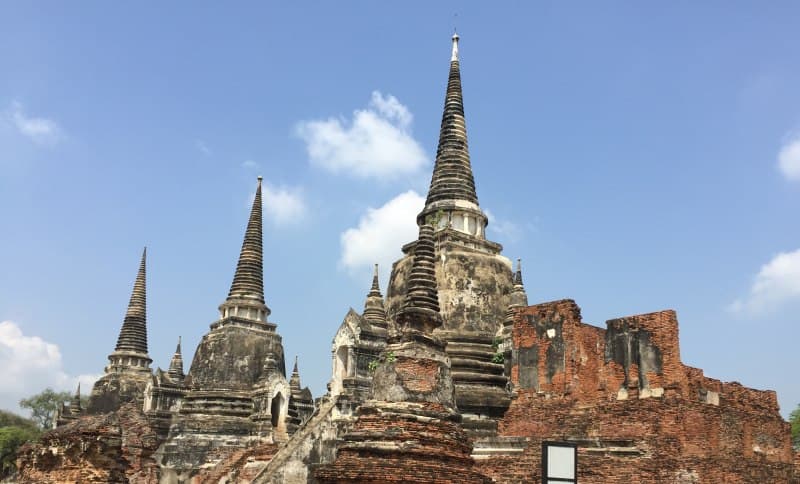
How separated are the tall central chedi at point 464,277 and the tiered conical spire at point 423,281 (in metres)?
3.09

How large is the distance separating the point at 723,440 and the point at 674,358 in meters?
2.05

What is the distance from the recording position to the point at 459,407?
18625mm

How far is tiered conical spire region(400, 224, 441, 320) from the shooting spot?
47.8 feet

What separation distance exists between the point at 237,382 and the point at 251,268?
5.27 metres

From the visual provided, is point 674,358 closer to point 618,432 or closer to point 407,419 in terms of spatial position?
point 618,432

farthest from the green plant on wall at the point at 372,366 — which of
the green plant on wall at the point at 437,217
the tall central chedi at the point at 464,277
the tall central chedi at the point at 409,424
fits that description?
the tall central chedi at the point at 409,424

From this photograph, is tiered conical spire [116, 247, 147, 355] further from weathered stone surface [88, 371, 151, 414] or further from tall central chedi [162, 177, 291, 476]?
tall central chedi [162, 177, 291, 476]

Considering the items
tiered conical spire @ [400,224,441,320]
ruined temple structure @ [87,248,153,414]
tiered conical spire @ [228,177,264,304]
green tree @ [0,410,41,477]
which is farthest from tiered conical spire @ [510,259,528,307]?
green tree @ [0,410,41,477]

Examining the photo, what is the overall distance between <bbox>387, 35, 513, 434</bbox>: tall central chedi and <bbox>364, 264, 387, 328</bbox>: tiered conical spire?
2.41ft

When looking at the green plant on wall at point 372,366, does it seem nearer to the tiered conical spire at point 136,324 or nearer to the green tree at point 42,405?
the tiered conical spire at point 136,324

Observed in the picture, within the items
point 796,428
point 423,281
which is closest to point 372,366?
point 423,281

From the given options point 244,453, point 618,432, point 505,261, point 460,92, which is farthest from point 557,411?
point 460,92

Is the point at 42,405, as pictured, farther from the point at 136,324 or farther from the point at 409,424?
the point at 409,424

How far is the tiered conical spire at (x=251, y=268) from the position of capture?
32438 millimetres
